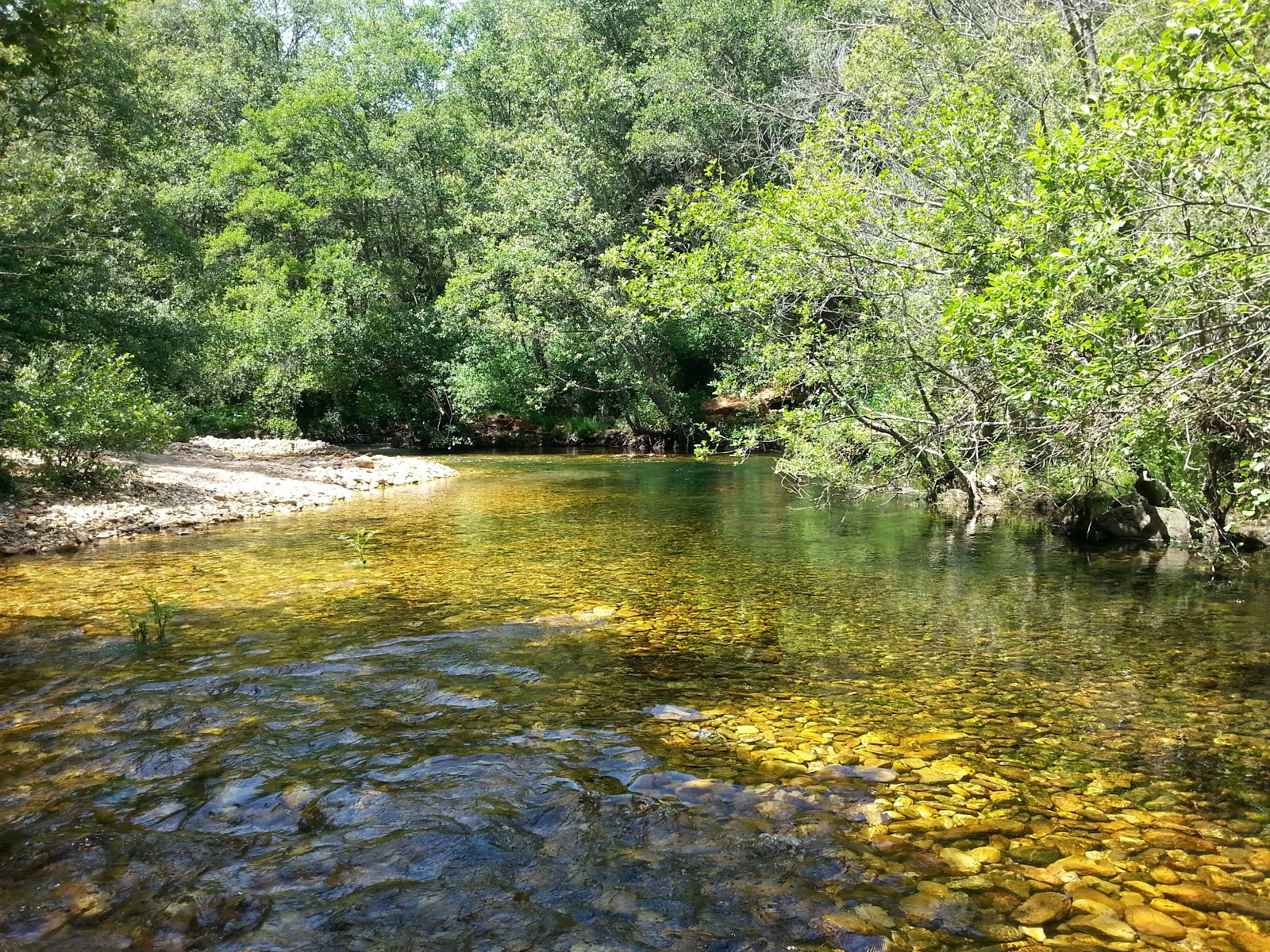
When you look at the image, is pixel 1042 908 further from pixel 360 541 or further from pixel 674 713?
pixel 360 541

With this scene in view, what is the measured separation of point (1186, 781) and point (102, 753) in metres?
5.95

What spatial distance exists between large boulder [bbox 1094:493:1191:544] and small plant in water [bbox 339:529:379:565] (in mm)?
10656

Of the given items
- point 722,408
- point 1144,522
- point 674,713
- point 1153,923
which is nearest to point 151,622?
point 674,713

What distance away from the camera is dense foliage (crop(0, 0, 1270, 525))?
6754mm

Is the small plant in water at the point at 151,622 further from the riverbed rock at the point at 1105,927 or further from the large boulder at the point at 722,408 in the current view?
the large boulder at the point at 722,408

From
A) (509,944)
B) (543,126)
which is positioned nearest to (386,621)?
(509,944)

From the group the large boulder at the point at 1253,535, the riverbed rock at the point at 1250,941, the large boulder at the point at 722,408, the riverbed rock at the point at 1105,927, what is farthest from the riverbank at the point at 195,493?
the large boulder at the point at 1253,535

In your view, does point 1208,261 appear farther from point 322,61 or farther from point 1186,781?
point 322,61

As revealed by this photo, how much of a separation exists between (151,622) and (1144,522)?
1256 cm

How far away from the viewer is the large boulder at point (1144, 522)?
11281mm

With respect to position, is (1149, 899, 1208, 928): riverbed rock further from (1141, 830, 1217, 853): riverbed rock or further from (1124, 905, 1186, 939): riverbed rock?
(1141, 830, 1217, 853): riverbed rock

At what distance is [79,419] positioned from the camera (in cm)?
Answer: 1276

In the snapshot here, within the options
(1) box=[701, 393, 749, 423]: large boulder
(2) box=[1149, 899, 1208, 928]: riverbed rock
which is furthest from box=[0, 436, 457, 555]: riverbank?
(2) box=[1149, 899, 1208, 928]: riverbed rock

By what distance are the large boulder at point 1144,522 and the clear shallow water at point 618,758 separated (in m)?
2.23
